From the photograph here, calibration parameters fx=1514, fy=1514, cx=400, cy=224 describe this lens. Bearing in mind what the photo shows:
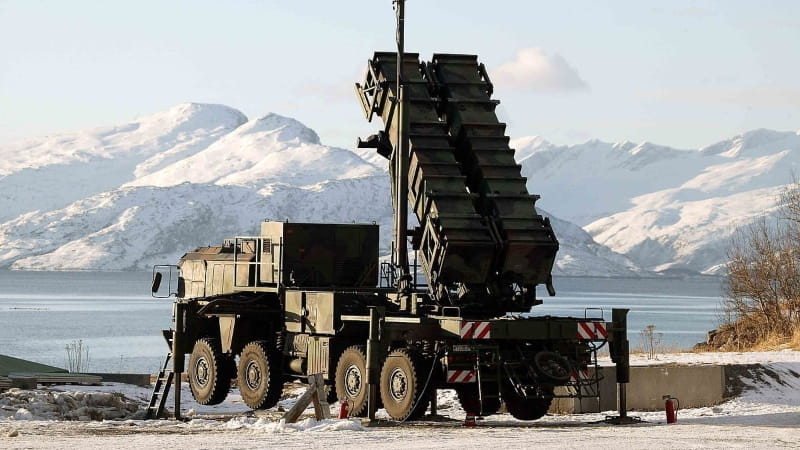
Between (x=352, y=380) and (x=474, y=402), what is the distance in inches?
74.3

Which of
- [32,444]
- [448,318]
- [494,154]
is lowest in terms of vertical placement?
[32,444]

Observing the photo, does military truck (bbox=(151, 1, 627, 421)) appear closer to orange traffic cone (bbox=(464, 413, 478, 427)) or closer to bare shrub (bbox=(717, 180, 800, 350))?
orange traffic cone (bbox=(464, 413, 478, 427))

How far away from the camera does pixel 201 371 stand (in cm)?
2716

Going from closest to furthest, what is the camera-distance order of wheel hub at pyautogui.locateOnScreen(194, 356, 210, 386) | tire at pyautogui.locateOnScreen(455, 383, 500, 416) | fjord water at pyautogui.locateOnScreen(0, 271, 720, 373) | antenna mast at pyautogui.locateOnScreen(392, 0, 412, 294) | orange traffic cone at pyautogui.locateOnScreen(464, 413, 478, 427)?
orange traffic cone at pyautogui.locateOnScreen(464, 413, 478, 427) → tire at pyautogui.locateOnScreen(455, 383, 500, 416) → antenna mast at pyautogui.locateOnScreen(392, 0, 412, 294) → wheel hub at pyautogui.locateOnScreen(194, 356, 210, 386) → fjord water at pyautogui.locateOnScreen(0, 271, 720, 373)

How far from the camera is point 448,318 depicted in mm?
21641

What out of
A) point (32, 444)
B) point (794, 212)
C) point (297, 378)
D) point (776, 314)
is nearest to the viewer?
point (32, 444)

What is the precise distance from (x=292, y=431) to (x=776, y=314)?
26522 mm

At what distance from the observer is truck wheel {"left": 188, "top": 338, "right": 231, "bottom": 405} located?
87.4ft

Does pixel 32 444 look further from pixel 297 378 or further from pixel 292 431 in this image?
pixel 297 378

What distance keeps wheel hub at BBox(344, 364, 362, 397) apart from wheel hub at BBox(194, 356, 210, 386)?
450 centimetres

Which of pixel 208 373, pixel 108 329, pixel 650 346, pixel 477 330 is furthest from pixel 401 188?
pixel 108 329

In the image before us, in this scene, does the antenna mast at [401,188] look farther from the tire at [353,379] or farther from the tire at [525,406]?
the tire at [525,406]

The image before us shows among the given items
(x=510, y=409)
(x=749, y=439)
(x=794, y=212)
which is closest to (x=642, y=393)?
(x=510, y=409)

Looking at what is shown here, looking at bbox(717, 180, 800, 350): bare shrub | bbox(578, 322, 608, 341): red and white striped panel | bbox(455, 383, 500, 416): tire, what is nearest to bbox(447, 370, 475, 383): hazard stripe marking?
bbox(455, 383, 500, 416): tire
